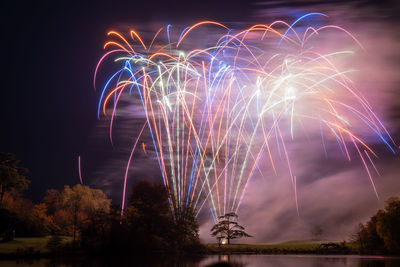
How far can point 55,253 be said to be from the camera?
2061 inches

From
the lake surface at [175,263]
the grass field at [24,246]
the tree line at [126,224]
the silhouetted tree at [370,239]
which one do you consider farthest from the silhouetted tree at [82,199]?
the silhouetted tree at [370,239]

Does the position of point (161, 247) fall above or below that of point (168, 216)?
below

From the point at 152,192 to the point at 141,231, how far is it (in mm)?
6335

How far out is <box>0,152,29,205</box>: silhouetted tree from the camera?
214ft

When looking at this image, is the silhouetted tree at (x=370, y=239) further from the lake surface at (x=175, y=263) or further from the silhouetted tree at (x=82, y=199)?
the silhouetted tree at (x=82, y=199)

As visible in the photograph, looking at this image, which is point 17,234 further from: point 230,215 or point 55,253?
point 230,215

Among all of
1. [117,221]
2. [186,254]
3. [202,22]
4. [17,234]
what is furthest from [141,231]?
[202,22]

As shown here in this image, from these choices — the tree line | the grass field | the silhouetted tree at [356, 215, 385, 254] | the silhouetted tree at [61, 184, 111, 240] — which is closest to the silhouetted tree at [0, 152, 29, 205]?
the tree line

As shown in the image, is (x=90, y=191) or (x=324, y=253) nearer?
(x=324, y=253)

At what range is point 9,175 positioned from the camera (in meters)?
65.5

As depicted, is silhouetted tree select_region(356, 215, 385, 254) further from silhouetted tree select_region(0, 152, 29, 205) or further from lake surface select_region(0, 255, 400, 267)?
silhouetted tree select_region(0, 152, 29, 205)

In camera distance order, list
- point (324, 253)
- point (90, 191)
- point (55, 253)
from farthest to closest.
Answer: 1. point (90, 191)
2. point (324, 253)
3. point (55, 253)

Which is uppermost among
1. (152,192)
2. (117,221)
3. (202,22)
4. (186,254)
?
(202,22)

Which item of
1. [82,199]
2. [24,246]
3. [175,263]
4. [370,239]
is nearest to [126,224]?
[24,246]
